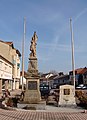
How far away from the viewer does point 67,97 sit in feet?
58.1

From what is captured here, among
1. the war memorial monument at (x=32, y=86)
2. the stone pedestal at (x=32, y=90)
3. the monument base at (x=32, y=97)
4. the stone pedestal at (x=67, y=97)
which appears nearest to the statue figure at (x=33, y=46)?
the war memorial monument at (x=32, y=86)

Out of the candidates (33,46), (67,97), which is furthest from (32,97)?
(33,46)

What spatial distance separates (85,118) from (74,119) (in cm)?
69

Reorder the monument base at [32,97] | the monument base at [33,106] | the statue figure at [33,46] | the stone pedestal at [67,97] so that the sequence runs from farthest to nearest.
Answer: the stone pedestal at [67,97], the statue figure at [33,46], the monument base at [32,97], the monument base at [33,106]

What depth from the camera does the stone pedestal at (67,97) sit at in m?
17.6

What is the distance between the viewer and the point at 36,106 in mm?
15648

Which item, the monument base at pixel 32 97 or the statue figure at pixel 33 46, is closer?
the monument base at pixel 32 97

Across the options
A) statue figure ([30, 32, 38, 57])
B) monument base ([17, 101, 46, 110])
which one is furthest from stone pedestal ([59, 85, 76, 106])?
statue figure ([30, 32, 38, 57])

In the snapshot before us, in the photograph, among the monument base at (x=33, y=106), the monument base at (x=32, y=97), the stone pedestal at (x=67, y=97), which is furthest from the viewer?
the stone pedestal at (x=67, y=97)

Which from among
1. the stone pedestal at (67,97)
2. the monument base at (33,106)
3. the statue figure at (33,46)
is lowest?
the monument base at (33,106)

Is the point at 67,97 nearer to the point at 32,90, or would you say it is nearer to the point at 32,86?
the point at 32,90

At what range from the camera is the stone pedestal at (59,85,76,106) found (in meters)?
17.6

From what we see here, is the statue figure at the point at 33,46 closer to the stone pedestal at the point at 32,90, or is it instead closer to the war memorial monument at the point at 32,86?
the war memorial monument at the point at 32,86

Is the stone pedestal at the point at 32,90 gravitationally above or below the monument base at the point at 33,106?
above
